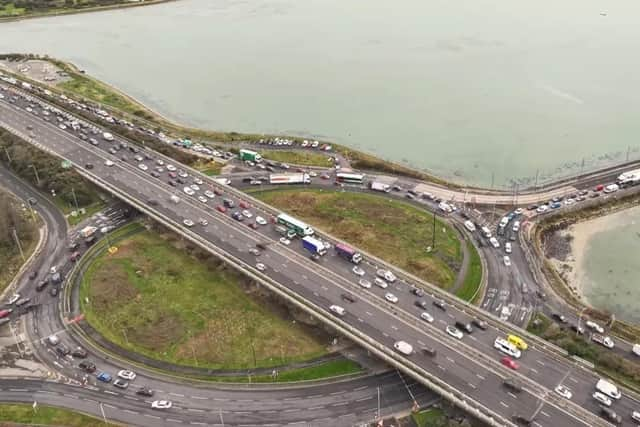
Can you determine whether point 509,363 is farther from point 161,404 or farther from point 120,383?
point 120,383

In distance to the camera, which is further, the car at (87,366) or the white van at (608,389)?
the car at (87,366)

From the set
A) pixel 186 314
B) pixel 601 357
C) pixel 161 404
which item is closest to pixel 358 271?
pixel 186 314

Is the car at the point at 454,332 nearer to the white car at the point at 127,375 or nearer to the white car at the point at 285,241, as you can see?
the white car at the point at 285,241

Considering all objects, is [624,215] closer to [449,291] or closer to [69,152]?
[449,291]

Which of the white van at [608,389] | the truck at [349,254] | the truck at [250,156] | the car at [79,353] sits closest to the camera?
the white van at [608,389]

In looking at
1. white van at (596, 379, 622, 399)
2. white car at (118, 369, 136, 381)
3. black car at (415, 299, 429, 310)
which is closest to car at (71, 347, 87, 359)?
white car at (118, 369, 136, 381)

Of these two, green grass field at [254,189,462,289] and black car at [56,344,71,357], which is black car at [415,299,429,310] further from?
black car at [56,344,71,357]

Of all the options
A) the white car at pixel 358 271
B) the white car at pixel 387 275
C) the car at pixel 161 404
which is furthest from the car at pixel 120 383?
the white car at pixel 387 275
